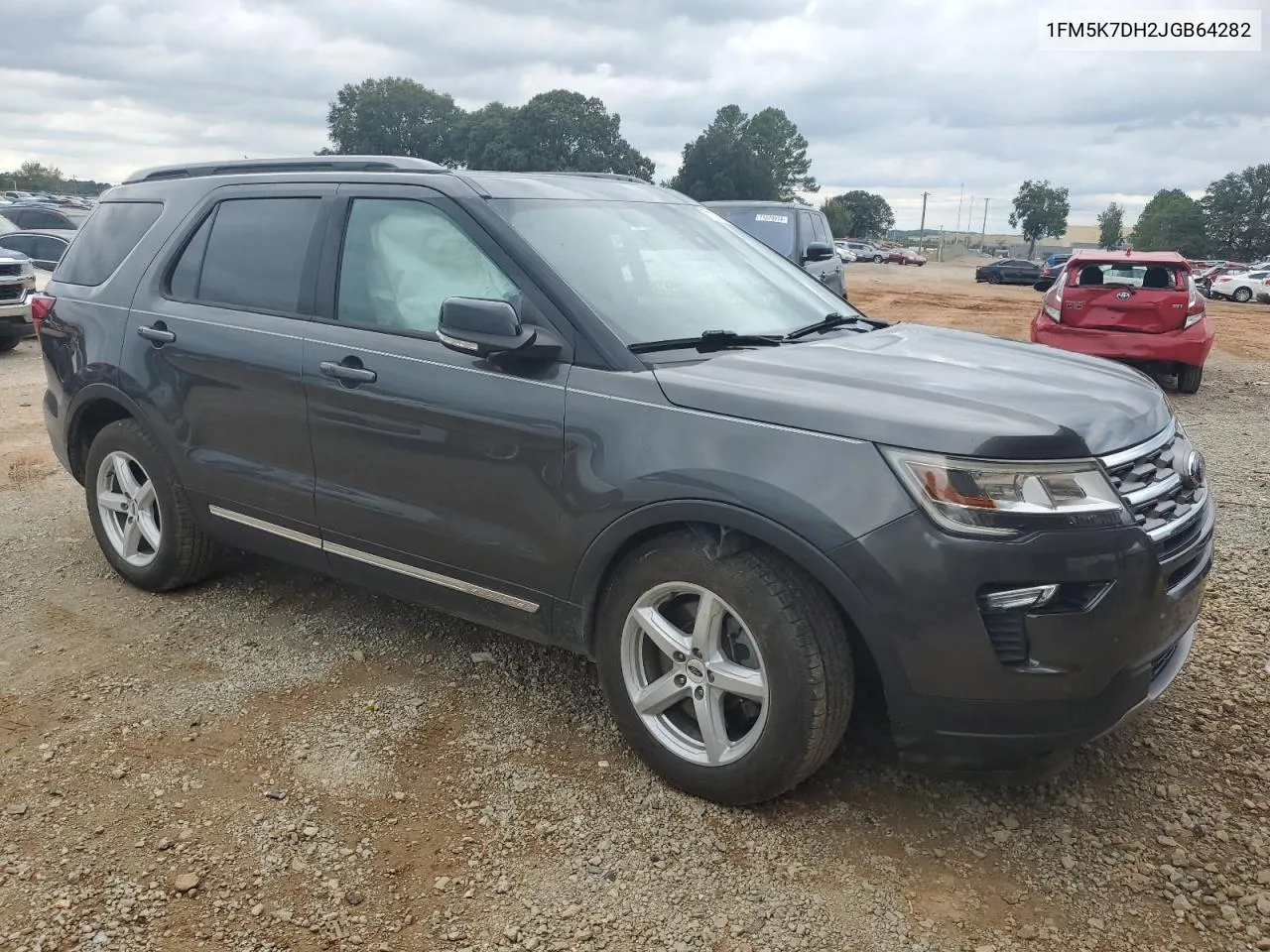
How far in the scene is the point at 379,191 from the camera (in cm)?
369

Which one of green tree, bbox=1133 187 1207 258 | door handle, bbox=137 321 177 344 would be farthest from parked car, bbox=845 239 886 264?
door handle, bbox=137 321 177 344

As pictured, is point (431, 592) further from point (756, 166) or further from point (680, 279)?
point (756, 166)

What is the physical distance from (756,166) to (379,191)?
78883 mm

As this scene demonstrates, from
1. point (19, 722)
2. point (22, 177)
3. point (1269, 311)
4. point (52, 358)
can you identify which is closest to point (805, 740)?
point (19, 722)

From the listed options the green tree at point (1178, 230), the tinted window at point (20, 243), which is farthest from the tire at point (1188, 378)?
the green tree at point (1178, 230)

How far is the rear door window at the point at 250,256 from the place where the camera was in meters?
3.90

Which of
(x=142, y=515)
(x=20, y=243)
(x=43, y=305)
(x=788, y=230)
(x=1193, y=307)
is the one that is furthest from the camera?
(x=20, y=243)

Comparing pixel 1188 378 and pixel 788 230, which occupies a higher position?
pixel 788 230

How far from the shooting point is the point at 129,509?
15.1ft

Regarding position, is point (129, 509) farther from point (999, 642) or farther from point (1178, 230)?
point (1178, 230)

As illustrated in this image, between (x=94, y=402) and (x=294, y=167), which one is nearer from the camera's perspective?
(x=294, y=167)

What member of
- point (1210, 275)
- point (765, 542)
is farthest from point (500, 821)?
point (1210, 275)

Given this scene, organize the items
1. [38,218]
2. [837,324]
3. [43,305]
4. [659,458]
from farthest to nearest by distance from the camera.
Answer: [38,218]
[43,305]
[837,324]
[659,458]

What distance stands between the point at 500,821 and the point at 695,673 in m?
0.72
